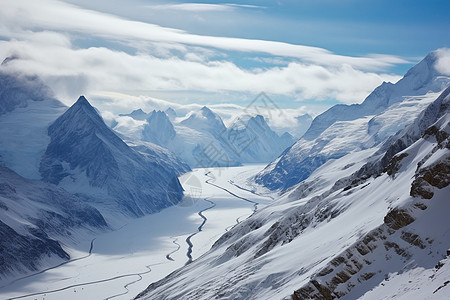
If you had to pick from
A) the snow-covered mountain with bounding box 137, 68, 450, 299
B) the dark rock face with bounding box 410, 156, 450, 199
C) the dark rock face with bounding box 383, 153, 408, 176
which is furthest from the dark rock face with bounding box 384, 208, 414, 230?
the dark rock face with bounding box 383, 153, 408, 176

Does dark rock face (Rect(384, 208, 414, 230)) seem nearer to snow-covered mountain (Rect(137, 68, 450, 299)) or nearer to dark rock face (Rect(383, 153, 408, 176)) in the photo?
snow-covered mountain (Rect(137, 68, 450, 299))

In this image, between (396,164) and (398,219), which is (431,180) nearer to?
(398,219)

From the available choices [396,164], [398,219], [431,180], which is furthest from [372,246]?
[396,164]

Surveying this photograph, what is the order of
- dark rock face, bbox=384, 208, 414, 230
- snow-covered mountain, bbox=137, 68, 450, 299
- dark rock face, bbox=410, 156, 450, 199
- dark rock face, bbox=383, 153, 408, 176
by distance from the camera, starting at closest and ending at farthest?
snow-covered mountain, bbox=137, 68, 450, 299
dark rock face, bbox=384, 208, 414, 230
dark rock face, bbox=410, 156, 450, 199
dark rock face, bbox=383, 153, 408, 176

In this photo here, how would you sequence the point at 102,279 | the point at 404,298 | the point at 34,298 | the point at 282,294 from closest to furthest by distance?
1. the point at 404,298
2. the point at 282,294
3. the point at 34,298
4. the point at 102,279

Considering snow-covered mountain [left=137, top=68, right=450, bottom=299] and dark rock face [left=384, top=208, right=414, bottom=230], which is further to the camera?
dark rock face [left=384, top=208, right=414, bottom=230]

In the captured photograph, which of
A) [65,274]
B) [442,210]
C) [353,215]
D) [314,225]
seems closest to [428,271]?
[442,210]

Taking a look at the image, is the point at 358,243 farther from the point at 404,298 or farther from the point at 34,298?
the point at 34,298

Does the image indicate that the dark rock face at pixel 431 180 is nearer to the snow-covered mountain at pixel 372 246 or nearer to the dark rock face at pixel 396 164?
the snow-covered mountain at pixel 372 246

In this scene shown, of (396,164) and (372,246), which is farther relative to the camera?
(396,164)

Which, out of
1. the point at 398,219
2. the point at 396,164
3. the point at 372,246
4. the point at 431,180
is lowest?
the point at 372,246

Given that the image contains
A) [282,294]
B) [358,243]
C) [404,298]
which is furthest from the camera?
[282,294]
